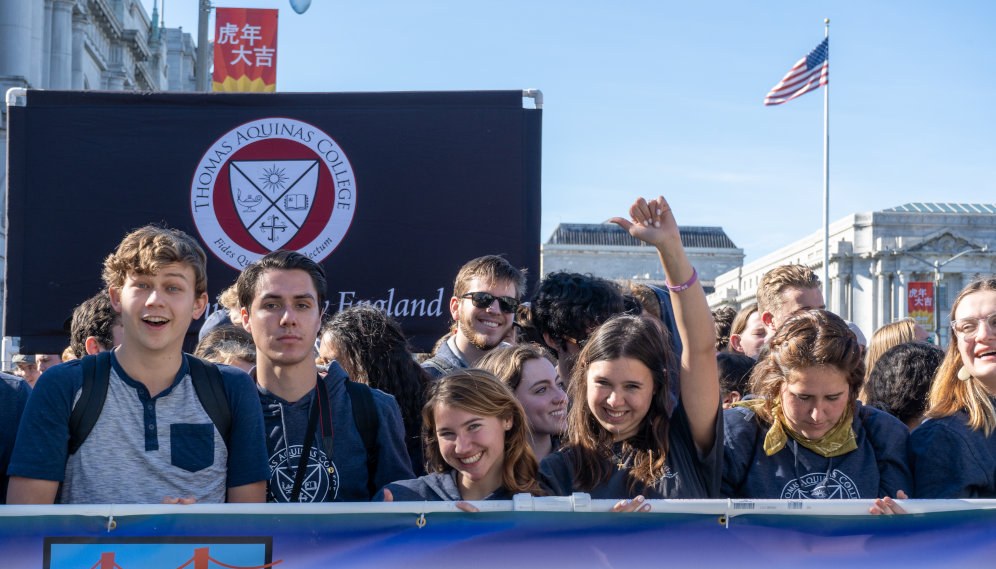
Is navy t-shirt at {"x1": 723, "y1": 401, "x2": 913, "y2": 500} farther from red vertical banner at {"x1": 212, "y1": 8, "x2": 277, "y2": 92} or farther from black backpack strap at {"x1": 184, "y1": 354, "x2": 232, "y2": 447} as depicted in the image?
red vertical banner at {"x1": 212, "y1": 8, "x2": 277, "y2": 92}

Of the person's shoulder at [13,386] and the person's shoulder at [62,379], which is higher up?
the person's shoulder at [62,379]

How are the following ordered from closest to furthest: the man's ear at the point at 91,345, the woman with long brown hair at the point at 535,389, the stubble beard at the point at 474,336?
1. the woman with long brown hair at the point at 535,389
2. the man's ear at the point at 91,345
3. the stubble beard at the point at 474,336

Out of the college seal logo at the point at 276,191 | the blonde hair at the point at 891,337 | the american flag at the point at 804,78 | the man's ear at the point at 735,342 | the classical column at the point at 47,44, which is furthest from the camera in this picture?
the american flag at the point at 804,78

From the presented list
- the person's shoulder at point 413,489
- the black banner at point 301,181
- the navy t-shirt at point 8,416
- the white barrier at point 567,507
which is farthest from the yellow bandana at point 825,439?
the navy t-shirt at point 8,416

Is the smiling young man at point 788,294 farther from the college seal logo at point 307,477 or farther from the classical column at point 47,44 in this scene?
the classical column at point 47,44

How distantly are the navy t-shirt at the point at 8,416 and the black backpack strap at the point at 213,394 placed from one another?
0.57 metres

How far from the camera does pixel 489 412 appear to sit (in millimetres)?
3016

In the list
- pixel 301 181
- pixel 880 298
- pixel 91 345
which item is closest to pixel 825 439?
pixel 301 181

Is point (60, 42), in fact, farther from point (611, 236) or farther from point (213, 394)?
point (611, 236)

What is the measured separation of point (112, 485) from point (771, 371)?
2254mm

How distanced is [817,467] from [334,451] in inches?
66.9

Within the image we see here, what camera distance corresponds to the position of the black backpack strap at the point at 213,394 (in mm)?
2774

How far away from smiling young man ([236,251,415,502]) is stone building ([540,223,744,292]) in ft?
178

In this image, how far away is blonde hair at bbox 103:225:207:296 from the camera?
113 inches
